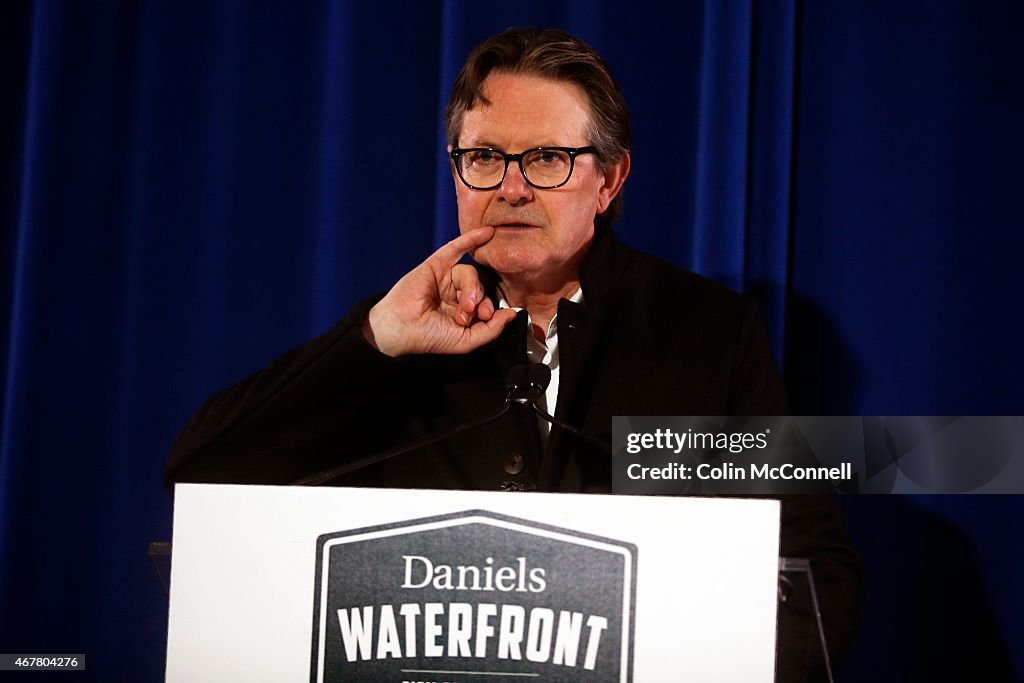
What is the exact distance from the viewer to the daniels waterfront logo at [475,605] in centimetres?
83

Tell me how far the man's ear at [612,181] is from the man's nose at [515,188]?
168 millimetres

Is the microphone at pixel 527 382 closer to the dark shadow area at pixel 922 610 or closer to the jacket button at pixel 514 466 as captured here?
the jacket button at pixel 514 466

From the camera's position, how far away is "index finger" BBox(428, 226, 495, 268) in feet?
4.92

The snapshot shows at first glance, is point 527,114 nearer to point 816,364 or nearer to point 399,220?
point 399,220

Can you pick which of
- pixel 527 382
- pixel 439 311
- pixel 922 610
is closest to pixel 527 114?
pixel 439 311

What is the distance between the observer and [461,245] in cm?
151

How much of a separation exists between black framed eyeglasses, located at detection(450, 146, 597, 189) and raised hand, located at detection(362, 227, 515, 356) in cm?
8

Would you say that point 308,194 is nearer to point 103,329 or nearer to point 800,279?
point 103,329

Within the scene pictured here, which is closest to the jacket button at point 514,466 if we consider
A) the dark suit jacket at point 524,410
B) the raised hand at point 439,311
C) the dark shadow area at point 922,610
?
the dark suit jacket at point 524,410

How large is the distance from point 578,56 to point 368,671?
1080 mm

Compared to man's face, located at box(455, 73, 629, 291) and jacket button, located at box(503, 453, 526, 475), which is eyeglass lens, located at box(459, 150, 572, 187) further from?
jacket button, located at box(503, 453, 526, 475)

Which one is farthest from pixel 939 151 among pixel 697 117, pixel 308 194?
pixel 308 194

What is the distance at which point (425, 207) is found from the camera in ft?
6.92

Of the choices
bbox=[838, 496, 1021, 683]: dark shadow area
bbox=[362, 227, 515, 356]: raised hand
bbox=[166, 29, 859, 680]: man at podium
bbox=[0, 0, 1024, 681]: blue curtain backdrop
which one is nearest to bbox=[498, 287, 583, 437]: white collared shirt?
bbox=[166, 29, 859, 680]: man at podium
